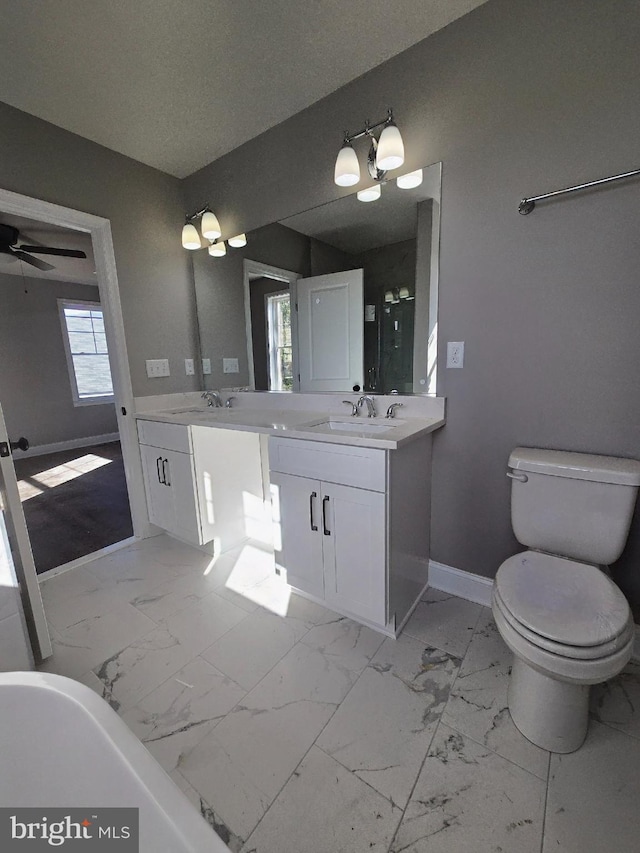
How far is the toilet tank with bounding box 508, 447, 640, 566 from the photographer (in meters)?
1.17

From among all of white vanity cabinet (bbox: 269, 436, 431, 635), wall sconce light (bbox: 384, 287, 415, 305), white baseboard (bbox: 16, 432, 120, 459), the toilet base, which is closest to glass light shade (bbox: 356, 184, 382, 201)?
wall sconce light (bbox: 384, 287, 415, 305)

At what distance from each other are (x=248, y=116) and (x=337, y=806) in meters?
2.82

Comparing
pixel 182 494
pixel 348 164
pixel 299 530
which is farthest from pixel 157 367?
pixel 348 164

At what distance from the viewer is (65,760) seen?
2.35 ft

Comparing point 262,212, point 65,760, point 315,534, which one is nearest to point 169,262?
point 262,212

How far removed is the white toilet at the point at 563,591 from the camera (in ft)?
2.98

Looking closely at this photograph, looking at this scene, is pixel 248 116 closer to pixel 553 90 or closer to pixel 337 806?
pixel 553 90

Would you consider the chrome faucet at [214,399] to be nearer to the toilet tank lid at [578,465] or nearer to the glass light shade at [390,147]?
the glass light shade at [390,147]

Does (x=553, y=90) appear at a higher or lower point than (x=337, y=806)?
higher

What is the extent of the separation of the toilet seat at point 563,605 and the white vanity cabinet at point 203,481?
146 centimetres

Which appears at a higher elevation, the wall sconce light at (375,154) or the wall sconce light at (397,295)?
the wall sconce light at (375,154)

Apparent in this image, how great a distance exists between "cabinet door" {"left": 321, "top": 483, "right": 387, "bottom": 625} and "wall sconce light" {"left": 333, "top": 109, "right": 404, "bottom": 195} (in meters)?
1.35

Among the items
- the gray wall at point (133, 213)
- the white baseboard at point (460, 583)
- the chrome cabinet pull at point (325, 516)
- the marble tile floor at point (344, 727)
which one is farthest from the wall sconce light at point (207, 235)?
the white baseboard at point (460, 583)

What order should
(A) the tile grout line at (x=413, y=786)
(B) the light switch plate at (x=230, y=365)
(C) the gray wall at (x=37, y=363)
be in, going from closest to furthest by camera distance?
1. (A) the tile grout line at (x=413, y=786)
2. (B) the light switch plate at (x=230, y=365)
3. (C) the gray wall at (x=37, y=363)
